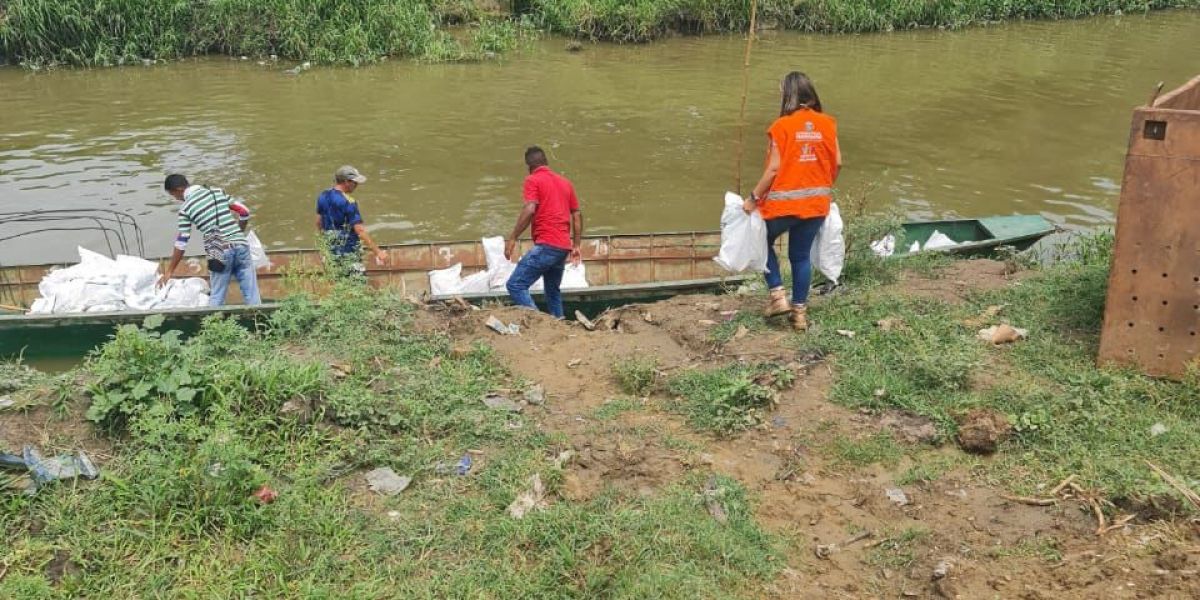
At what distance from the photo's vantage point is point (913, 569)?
3.71 meters

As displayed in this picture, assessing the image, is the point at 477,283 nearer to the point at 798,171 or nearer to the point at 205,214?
the point at 205,214

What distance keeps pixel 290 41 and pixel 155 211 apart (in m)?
10.2

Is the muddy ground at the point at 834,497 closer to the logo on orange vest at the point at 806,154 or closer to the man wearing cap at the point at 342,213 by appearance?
the logo on orange vest at the point at 806,154

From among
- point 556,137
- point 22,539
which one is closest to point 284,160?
point 556,137

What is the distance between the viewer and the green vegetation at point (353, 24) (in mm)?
20516

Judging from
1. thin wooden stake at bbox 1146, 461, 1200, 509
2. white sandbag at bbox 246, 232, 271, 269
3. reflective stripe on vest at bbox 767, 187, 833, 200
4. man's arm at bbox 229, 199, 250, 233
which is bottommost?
thin wooden stake at bbox 1146, 461, 1200, 509

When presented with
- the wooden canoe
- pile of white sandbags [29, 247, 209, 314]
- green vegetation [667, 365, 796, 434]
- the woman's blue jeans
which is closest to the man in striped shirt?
pile of white sandbags [29, 247, 209, 314]

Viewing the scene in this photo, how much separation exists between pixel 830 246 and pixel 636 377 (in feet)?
5.61

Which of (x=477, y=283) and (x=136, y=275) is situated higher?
(x=136, y=275)

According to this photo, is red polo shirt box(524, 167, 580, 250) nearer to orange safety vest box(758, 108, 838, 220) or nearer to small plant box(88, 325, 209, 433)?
orange safety vest box(758, 108, 838, 220)

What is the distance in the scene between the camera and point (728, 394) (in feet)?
16.4

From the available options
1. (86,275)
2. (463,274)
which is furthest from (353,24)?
(86,275)

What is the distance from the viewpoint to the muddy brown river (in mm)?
12836

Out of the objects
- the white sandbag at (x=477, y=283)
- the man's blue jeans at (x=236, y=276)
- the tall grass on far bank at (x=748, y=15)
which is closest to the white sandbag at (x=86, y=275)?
the man's blue jeans at (x=236, y=276)
